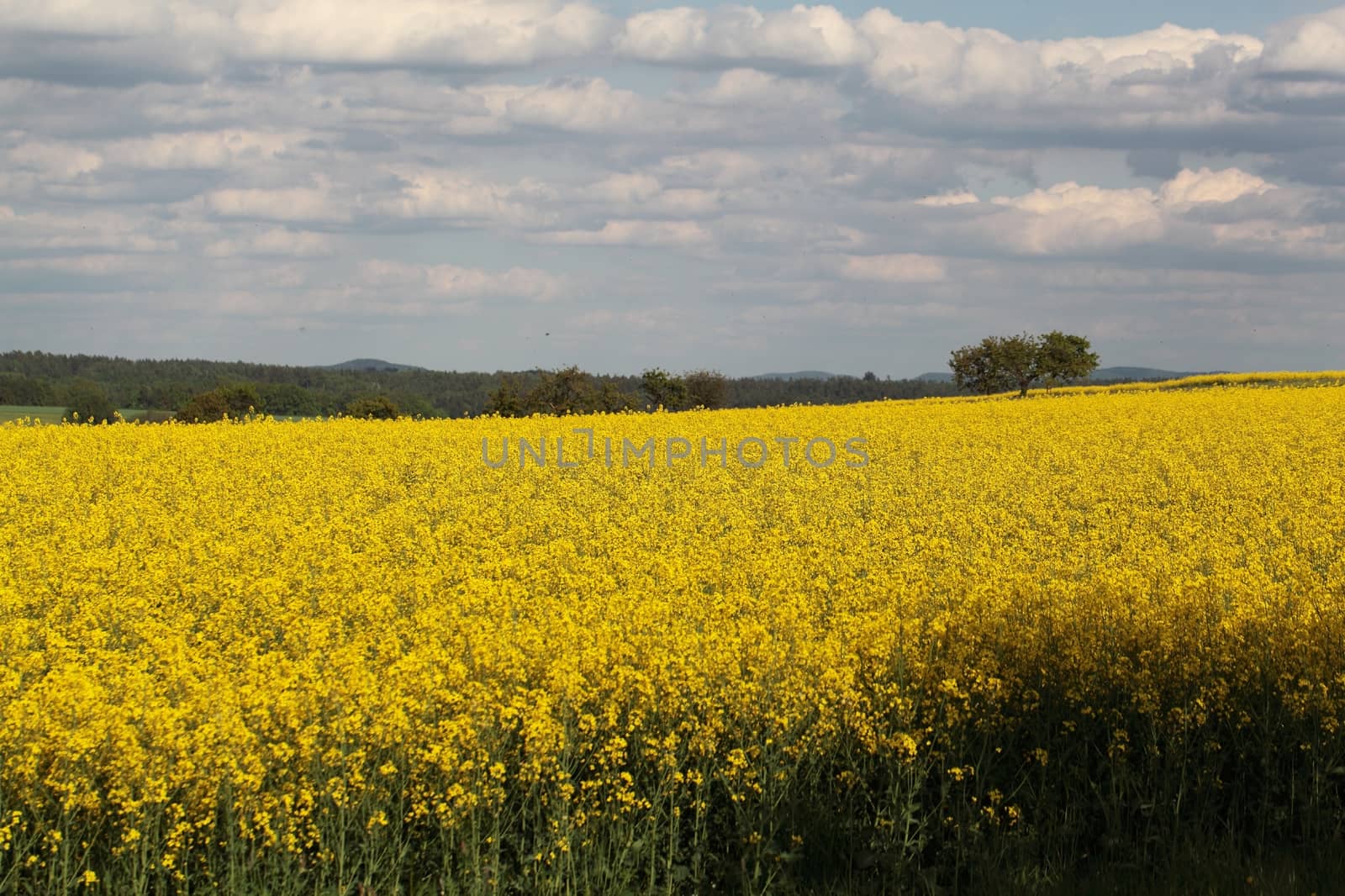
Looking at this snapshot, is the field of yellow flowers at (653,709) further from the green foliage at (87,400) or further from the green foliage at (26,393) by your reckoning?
the green foliage at (26,393)

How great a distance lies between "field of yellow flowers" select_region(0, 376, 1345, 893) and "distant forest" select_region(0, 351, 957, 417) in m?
51.1

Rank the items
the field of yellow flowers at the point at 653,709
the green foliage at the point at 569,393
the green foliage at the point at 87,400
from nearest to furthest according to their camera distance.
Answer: the field of yellow flowers at the point at 653,709
the green foliage at the point at 87,400
the green foliage at the point at 569,393

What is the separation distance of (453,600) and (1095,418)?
22.9 meters

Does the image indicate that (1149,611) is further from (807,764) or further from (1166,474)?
(1166,474)

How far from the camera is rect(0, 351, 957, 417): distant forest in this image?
252ft

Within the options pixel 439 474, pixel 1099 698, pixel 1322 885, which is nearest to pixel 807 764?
pixel 1099 698

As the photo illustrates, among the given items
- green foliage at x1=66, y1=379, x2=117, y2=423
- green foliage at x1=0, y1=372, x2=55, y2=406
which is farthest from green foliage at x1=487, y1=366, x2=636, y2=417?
green foliage at x1=0, y1=372, x2=55, y2=406

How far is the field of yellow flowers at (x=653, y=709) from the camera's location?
669 cm

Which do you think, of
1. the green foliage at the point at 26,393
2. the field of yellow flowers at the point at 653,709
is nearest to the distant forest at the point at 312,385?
the green foliage at the point at 26,393

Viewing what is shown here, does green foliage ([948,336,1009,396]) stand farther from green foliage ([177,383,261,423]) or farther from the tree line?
green foliage ([177,383,261,423])

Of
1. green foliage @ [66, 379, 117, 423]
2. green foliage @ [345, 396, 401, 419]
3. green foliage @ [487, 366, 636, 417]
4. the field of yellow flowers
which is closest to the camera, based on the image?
the field of yellow flowers

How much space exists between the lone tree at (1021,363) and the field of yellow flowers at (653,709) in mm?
84326

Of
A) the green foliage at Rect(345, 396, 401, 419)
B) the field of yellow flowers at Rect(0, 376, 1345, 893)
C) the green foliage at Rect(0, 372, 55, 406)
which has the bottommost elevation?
the field of yellow flowers at Rect(0, 376, 1345, 893)

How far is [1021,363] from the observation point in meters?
97.1
